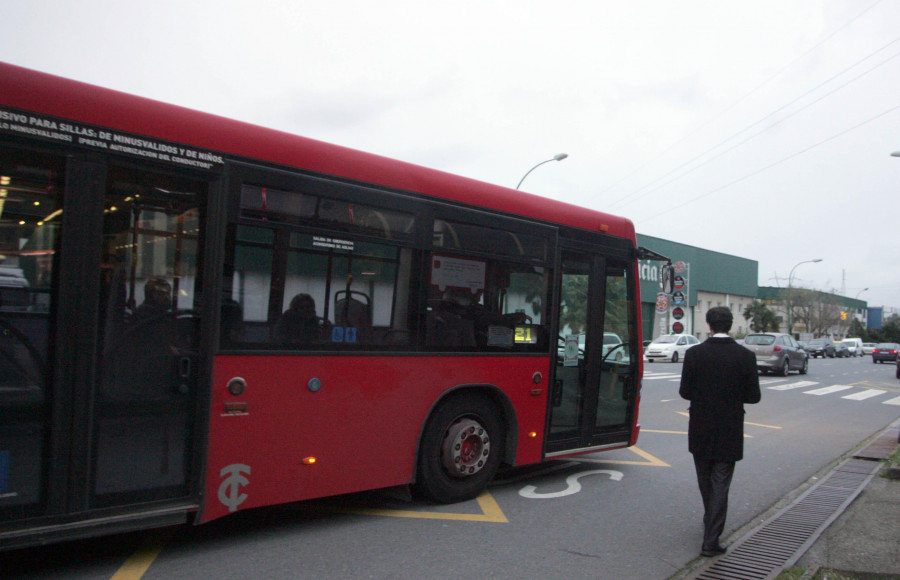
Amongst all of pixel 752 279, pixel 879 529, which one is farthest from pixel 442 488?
pixel 752 279

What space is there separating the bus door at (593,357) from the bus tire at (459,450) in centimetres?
84

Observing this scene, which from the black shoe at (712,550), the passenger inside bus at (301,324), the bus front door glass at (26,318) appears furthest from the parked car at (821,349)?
the bus front door glass at (26,318)

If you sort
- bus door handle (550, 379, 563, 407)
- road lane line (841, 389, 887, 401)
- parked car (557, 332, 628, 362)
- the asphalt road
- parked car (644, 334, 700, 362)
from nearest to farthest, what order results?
1. the asphalt road
2. bus door handle (550, 379, 563, 407)
3. parked car (557, 332, 628, 362)
4. road lane line (841, 389, 887, 401)
5. parked car (644, 334, 700, 362)

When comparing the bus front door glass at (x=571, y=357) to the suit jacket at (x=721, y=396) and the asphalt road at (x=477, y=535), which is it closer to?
the asphalt road at (x=477, y=535)

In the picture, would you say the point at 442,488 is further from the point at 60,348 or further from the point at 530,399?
the point at 60,348

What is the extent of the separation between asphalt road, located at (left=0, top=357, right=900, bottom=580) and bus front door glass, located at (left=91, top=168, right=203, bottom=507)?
0.62m

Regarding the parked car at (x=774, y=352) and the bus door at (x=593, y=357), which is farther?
the parked car at (x=774, y=352)

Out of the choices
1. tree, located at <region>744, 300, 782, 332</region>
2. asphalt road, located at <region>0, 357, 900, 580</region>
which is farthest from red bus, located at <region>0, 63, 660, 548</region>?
tree, located at <region>744, 300, 782, 332</region>

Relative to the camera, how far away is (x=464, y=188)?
228 inches

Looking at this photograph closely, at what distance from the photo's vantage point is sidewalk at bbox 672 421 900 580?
4.19 meters

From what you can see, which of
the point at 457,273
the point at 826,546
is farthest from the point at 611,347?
the point at 826,546

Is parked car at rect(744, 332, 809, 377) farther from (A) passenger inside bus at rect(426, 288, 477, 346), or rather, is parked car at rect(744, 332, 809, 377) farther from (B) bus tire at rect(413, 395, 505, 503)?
(A) passenger inside bus at rect(426, 288, 477, 346)

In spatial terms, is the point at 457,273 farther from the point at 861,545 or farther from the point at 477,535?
the point at 861,545

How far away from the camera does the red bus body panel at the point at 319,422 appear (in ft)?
14.1
